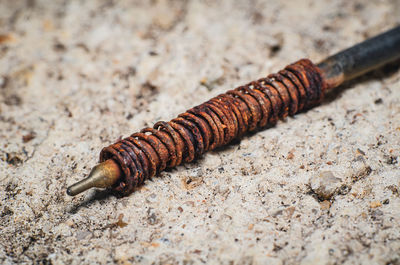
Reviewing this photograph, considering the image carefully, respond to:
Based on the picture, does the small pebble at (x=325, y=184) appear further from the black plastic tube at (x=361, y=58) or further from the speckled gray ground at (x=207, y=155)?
the black plastic tube at (x=361, y=58)

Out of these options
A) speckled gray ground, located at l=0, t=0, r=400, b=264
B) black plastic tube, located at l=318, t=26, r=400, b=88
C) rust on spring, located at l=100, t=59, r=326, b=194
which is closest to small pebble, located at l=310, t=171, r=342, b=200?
speckled gray ground, located at l=0, t=0, r=400, b=264

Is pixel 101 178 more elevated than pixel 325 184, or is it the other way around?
pixel 101 178

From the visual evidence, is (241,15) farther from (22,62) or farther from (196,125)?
(22,62)

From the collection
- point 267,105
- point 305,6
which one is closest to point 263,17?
point 305,6

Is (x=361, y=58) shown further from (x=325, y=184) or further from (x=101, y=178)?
(x=101, y=178)

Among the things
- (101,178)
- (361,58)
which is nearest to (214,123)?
(101,178)
